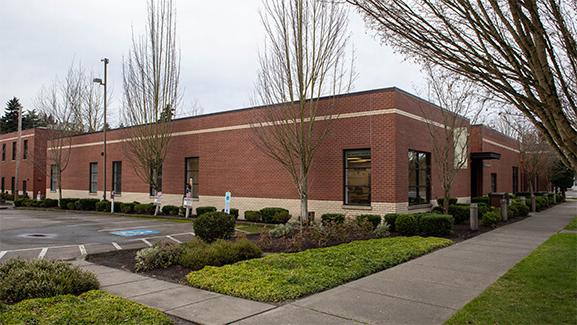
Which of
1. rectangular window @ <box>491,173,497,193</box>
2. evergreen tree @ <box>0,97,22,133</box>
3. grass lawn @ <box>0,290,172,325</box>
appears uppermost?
evergreen tree @ <box>0,97,22,133</box>

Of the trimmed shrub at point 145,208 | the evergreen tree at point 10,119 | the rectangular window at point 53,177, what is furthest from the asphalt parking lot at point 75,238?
the evergreen tree at point 10,119

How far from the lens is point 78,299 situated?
5949 mm

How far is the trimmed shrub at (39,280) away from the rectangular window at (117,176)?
24.1 m

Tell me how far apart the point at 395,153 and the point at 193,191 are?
1320 centimetres

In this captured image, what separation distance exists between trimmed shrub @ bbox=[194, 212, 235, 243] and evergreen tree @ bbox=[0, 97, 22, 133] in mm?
70179

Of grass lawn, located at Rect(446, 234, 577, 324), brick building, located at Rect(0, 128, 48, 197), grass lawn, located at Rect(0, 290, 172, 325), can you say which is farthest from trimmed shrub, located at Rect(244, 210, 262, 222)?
brick building, located at Rect(0, 128, 48, 197)

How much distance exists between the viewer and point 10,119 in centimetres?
6894

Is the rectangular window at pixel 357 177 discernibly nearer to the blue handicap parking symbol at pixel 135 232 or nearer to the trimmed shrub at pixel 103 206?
the blue handicap parking symbol at pixel 135 232

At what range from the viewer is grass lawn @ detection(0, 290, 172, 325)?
5059 mm

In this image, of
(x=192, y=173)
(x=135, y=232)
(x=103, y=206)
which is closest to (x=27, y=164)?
(x=103, y=206)

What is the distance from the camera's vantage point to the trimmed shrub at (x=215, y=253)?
8984 millimetres

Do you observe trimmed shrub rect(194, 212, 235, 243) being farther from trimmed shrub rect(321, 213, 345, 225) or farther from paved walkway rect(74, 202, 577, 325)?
trimmed shrub rect(321, 213, 345, 225)

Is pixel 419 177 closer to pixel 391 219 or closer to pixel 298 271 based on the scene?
pixel 391 219

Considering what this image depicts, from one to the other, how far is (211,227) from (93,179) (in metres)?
24.9
